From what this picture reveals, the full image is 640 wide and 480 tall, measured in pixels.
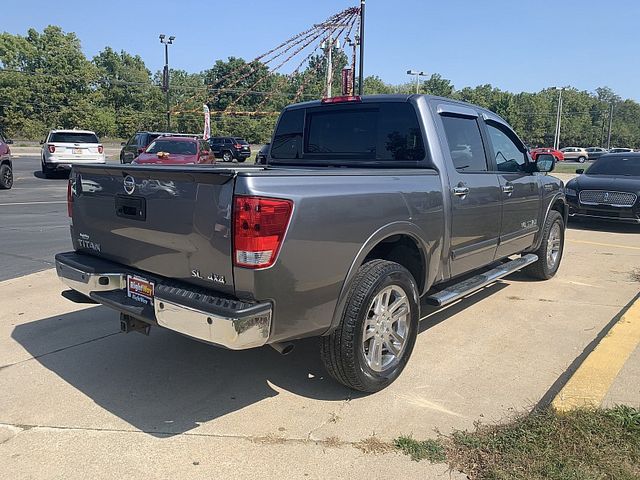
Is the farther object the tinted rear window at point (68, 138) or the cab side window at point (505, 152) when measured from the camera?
the tinted rear window at point (68, 138)

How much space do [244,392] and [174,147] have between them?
548 inches

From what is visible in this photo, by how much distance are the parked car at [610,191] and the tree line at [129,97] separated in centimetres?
2850

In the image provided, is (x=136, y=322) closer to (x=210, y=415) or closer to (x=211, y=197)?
(x=210, y=415)

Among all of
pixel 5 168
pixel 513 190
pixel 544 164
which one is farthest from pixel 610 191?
pixel 5 168

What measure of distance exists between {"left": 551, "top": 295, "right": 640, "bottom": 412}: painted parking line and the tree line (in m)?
35.4

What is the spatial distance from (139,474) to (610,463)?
7.79ft

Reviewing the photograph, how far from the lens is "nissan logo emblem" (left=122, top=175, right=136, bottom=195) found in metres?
3.34

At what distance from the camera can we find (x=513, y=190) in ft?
17.3

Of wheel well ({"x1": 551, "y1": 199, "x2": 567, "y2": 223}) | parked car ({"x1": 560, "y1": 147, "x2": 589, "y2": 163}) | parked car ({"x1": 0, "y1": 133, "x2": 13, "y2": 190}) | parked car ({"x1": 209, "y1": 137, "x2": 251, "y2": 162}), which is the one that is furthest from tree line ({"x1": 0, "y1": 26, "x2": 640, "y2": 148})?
wheel well ({"x1": 551, "y1": 199, "x2": 567, "y2": 223})

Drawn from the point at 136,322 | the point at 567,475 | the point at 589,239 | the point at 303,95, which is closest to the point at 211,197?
the point at 136,322

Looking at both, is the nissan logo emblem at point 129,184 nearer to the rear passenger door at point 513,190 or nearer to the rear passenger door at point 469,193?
the rear passenger door at point 469,193

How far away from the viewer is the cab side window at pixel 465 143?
14.7ft

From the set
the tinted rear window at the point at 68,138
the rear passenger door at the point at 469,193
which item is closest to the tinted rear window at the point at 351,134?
the rear passenger door at the point at 469,193

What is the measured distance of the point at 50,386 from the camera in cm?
366
